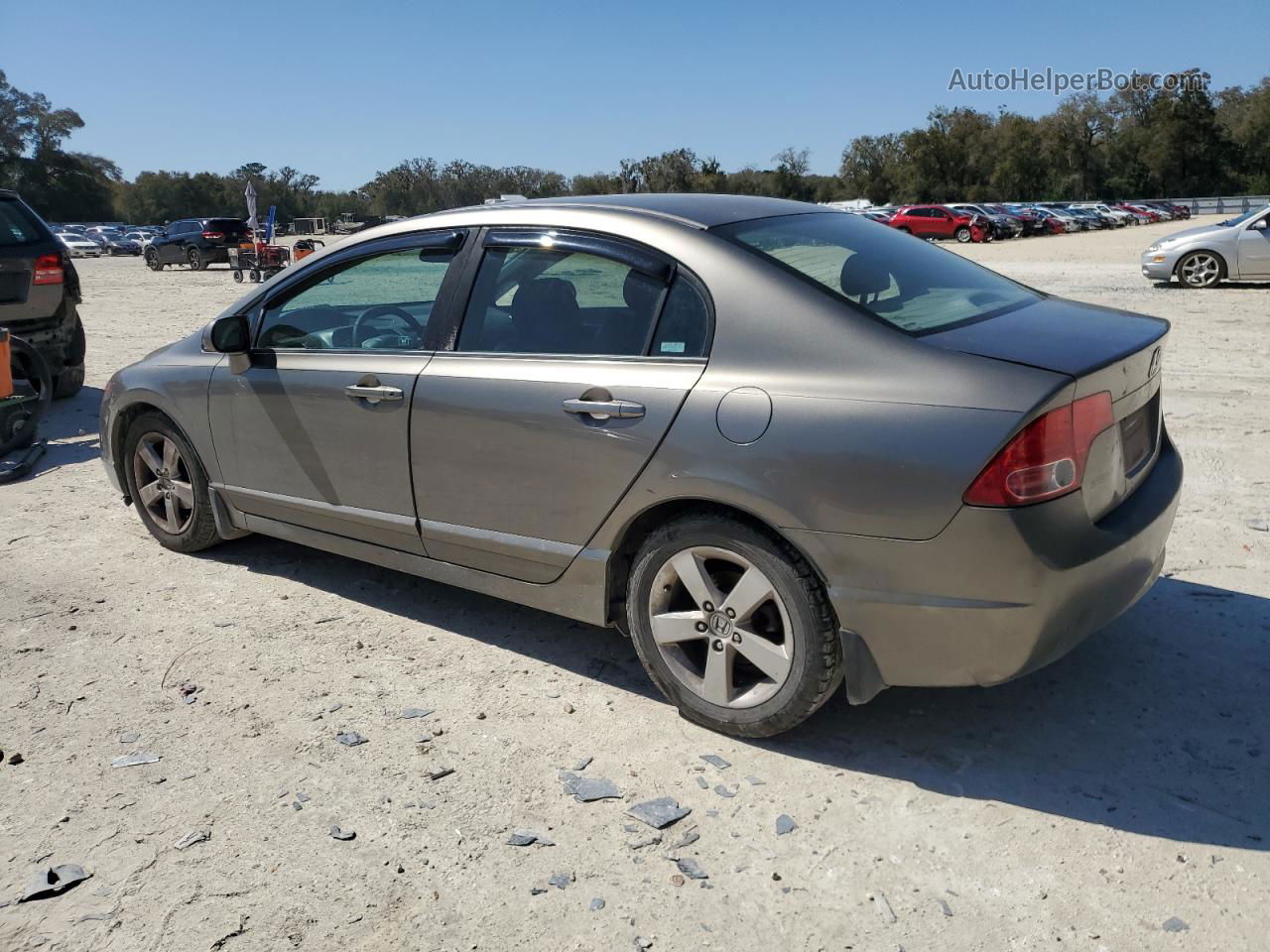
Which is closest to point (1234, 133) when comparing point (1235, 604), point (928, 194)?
point (928, 194)

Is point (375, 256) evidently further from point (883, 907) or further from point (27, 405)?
point (27, 405)

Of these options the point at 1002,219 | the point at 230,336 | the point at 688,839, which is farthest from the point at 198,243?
the point at 688,839

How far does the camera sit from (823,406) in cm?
303

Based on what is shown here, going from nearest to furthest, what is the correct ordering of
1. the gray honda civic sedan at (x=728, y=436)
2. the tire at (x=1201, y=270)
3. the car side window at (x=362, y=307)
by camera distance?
the gray honda civic sedan at (x=728, y=436), the car side window at (x=362, y=307), the tire at (x=1201, y=270)

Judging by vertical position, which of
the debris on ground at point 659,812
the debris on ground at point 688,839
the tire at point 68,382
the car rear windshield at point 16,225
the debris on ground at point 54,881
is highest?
the car rear windshield at point 16,225

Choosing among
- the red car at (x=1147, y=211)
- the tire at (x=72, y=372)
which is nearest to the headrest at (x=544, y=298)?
the tire at (x=72, y=372)

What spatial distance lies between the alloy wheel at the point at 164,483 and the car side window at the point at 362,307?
3.12ft

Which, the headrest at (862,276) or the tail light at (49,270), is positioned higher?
the tail light at (49,270)

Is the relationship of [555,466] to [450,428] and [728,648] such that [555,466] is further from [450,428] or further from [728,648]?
[728,648]

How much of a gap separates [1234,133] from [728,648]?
103 metres

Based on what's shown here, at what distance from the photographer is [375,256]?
438 centimetres

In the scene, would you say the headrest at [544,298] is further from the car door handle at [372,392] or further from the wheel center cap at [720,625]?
the wheel center cap at [720,625]

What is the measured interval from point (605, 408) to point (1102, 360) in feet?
4.90

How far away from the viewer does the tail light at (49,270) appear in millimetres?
9211
